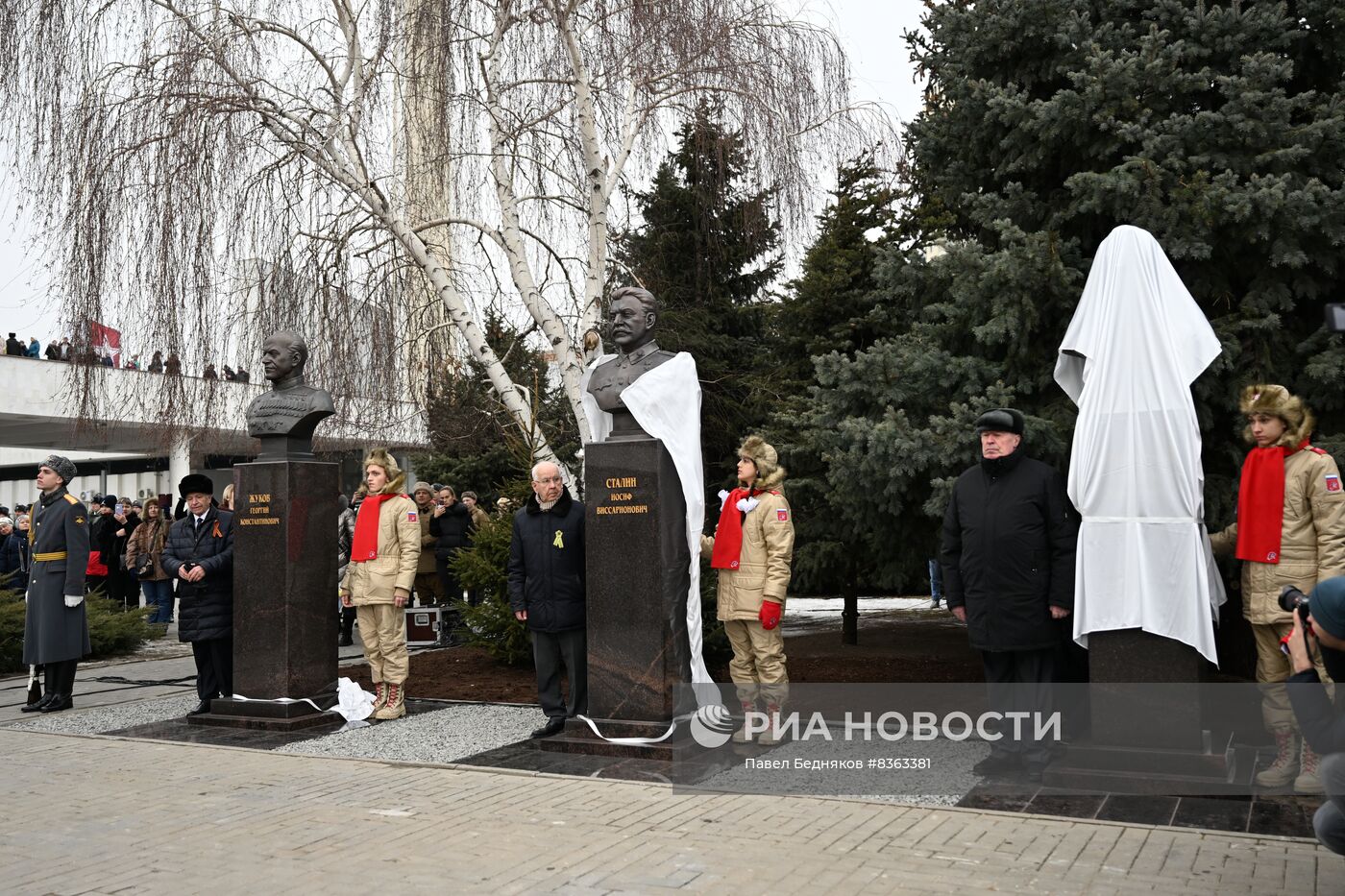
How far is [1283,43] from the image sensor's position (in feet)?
27.5

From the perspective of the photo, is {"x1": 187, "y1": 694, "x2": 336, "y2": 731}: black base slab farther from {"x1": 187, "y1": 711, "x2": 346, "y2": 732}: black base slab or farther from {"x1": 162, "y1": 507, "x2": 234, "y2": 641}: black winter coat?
{"x1": 162, "y1": 507, "x2": 234, "y2": 641}: black winter coat

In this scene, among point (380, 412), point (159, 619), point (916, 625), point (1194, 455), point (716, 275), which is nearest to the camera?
point (1194, 455)

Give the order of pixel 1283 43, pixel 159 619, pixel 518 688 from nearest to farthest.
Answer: pixel 1283 43 < pixel 518 688 < pixel 159 619

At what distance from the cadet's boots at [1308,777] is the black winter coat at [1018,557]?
1367 mm

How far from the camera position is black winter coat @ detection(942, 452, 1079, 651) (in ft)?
22.3

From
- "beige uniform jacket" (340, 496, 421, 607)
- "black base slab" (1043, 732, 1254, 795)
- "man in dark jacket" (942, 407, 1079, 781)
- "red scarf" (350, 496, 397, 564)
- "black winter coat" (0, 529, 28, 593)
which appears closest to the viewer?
"black base slab" (1043, 732, 1254, 795)

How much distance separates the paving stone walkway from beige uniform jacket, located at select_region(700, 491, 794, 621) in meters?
1.49

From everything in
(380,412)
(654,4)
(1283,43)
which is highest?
(654,4)

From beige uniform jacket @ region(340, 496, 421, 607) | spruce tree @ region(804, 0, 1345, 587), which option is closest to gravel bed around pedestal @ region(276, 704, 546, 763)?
beige uniform jacket @ region(340, 496, 421, 607)

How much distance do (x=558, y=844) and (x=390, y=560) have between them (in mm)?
4120

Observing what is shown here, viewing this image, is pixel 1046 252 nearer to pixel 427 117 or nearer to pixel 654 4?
pixel 654 4

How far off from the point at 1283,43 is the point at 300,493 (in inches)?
317

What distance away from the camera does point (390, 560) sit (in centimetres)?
923

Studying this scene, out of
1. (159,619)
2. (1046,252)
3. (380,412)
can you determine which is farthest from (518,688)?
(159,619)
